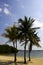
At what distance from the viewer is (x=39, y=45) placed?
4100 cm


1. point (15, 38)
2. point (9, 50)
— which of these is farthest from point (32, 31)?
point (9, 50)

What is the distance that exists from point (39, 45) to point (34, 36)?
304 centimetres

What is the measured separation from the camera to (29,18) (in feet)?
123

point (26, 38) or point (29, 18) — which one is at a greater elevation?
point (29, 18)

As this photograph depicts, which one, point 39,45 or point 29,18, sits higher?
point 29,18

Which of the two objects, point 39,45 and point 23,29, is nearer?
point 23,29

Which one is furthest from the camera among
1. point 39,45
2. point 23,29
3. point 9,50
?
point 9,50

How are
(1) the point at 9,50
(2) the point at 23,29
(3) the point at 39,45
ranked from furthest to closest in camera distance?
(1) the point at 9,50, (3) the point at 39,45, (2) the point at 23,29

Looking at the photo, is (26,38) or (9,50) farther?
(9,50)

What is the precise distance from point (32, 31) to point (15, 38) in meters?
3.56

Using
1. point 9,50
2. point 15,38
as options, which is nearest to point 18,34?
point 15,38

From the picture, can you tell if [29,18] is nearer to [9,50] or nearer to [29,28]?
[29,28]

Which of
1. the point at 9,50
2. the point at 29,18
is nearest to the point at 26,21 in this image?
the point at 29,18

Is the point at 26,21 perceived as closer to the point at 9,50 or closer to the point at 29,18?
the point at 29,18
